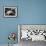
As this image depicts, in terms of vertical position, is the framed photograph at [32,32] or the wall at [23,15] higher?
the wall at [23,15]

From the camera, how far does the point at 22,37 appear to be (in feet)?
11.1

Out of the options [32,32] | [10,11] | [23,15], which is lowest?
[32,32]

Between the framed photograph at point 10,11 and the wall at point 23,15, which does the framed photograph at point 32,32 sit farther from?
the framed photograph at point 10,11

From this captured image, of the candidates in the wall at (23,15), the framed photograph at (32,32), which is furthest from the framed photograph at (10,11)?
the framed photograph at (32,32)

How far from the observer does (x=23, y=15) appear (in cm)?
353

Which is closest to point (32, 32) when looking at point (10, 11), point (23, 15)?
point (23, 15)

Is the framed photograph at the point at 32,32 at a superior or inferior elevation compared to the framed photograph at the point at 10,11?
inferior

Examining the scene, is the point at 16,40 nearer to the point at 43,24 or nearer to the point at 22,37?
the point at 22,37

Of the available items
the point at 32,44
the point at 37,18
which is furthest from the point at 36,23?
the point at 32,44

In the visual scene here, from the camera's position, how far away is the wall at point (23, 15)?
3.48 metres

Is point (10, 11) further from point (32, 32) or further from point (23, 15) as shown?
point (32, 32)

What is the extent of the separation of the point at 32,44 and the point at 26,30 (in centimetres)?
39

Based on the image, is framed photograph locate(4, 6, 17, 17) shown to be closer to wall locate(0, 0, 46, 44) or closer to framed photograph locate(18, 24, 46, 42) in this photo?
wall locate(0, 0, 46, 44)

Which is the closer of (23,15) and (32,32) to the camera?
(32,32)
